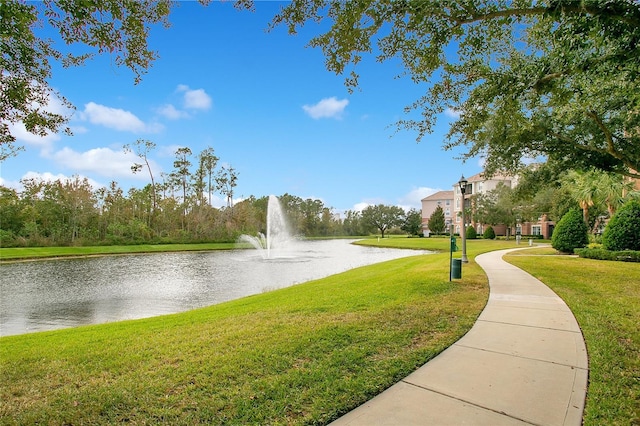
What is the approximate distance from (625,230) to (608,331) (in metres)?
13.1

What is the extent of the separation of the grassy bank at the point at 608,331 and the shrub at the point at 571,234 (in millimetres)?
8302

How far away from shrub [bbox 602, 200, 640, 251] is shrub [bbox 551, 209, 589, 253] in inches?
Answer: 137

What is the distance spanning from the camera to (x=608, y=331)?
491 centimetres

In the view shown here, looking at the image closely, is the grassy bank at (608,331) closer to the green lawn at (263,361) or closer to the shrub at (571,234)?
the green lawn at (263,361)

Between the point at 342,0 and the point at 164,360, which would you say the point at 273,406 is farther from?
the point at 342,0

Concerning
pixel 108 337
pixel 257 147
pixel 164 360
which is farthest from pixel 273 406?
pixel 257 147

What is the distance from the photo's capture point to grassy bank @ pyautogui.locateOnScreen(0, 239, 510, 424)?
291 centimetres

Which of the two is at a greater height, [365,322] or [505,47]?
[505,47]

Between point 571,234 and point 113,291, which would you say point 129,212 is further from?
point 571,234

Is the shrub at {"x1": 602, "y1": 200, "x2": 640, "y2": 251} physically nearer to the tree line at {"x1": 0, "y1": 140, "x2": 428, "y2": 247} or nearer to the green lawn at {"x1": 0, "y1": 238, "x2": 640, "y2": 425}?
the green lawn at {"x1": 0, "y1": 238, "x2": 640, "y2": 425}

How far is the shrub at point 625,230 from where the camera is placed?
14.3 m

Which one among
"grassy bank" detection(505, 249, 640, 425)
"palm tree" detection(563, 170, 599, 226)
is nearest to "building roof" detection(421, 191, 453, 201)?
"palm tree" detection(563, 170, 599, 226)

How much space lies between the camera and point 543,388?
3162 millimetres

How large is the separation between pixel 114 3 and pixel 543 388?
571cm
